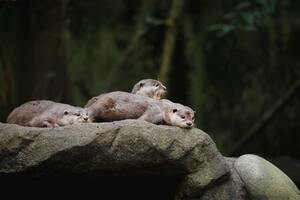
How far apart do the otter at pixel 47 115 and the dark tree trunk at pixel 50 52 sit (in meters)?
2.33

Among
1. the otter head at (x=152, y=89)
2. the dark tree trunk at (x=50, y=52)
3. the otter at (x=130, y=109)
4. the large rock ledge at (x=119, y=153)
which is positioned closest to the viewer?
the large rock ledge at (x=119, y=153)

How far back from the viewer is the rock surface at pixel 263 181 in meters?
5.30

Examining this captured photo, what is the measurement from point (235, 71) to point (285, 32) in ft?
Answer: 3.18

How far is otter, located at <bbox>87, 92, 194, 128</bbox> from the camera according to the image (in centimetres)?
514

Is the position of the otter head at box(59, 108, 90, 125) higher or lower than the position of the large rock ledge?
higher

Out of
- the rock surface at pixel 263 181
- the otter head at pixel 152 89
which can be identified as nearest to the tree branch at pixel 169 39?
the otter head at pixel 152 89

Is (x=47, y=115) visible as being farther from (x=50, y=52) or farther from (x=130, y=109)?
(x=50, y=52)

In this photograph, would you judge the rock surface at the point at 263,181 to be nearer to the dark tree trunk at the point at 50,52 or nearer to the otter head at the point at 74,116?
the otter head at the point at 74,116

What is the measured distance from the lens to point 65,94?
7.83m

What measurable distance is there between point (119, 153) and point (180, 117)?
1.88ft

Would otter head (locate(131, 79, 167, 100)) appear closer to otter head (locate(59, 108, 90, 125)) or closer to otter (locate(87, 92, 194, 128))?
otter (locate(87, 92, 194, 128))

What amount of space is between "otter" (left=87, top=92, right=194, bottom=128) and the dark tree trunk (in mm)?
2591

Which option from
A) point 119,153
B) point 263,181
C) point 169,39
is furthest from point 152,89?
point 169,39

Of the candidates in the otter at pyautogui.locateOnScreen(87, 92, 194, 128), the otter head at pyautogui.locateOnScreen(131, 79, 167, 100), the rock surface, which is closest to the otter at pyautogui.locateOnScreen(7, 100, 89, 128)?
the otter at pyautogui.locateOnScreen(87, 92, 194, 128)
